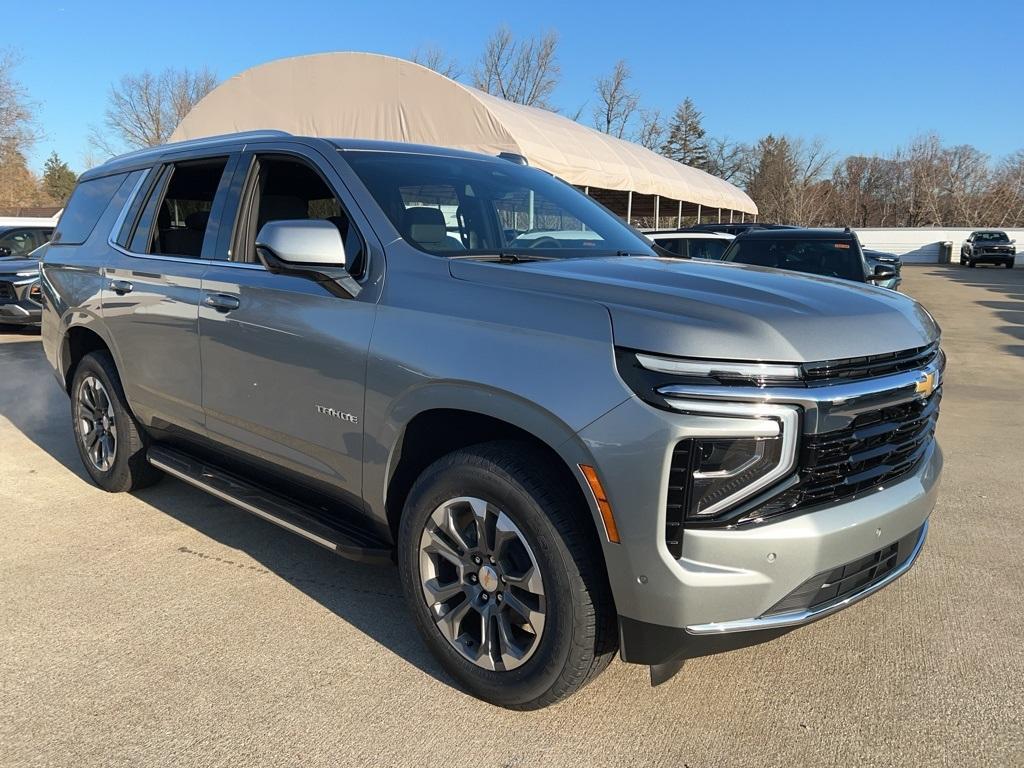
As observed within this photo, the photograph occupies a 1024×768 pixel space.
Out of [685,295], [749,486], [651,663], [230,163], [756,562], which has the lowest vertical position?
[651,663]

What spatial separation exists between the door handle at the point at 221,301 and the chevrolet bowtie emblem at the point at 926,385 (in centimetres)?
269

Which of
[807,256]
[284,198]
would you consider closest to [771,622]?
[284,198]

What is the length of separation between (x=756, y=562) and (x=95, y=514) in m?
3.94

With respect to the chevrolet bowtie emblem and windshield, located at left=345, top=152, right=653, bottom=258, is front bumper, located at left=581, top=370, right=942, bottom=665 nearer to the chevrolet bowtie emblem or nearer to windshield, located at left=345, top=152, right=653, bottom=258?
the chevrolet bowtie emblem

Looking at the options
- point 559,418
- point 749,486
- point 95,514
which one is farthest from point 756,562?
point 95,514

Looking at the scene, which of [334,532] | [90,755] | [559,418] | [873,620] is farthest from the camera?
[873,620]

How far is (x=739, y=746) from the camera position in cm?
249

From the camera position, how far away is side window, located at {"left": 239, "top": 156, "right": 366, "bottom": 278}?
142 inches

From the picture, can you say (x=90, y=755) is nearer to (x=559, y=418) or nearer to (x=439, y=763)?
(x=439, y=763)

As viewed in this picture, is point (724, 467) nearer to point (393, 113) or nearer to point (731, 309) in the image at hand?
point (731, 309)

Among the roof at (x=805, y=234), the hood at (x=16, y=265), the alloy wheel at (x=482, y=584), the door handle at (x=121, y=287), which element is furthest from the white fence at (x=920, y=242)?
the alloy wheel at (x=482, y=584)

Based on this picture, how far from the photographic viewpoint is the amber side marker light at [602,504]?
7.28ft

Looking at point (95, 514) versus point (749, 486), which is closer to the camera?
point (749, 486)

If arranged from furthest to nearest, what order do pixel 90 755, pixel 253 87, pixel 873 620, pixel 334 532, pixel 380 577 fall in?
pixel 253 87 < pixel 380 577 < pixel 873 620 < pixel 334 532 < pixel 90 755
